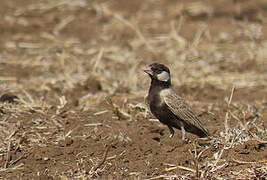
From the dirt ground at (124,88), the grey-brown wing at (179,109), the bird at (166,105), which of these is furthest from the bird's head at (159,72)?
the dirt ground at (124,88)

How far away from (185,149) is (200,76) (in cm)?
403

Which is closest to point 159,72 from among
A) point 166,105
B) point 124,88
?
point 166,105

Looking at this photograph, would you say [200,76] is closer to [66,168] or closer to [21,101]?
[21,101]

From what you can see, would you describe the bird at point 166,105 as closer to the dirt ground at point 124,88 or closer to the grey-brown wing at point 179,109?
the grey-brown wing at point 179,109

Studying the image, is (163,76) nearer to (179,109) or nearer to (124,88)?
(179,109)

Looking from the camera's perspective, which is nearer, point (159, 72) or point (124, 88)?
point (159, 72)

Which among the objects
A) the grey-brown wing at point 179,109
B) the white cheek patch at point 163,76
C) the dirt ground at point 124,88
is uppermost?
the white cheek patch at point 163,76

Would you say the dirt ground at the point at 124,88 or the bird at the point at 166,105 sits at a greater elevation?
the bird at the point at 166,105

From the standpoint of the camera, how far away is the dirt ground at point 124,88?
573 centimetres

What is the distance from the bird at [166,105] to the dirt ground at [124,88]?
0.23 m

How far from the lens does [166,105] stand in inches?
243

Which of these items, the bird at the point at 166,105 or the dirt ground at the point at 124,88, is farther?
the bird at the point at 166,105

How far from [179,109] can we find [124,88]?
8.37 ft

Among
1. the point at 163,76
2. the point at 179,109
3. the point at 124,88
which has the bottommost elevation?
the point at 124,88
